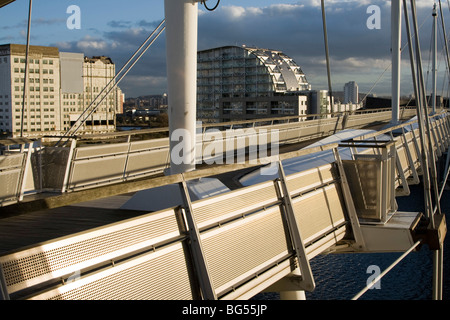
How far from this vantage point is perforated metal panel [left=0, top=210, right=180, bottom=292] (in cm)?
275

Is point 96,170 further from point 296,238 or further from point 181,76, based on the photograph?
point 296,238

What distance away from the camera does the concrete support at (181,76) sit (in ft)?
23.0

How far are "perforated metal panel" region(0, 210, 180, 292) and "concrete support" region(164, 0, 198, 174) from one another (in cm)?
338

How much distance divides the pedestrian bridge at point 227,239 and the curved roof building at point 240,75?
103 meters

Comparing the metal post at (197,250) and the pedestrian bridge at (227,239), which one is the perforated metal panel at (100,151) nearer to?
the pedestrian bridge at (227,239)

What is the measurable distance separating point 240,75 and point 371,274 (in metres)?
101

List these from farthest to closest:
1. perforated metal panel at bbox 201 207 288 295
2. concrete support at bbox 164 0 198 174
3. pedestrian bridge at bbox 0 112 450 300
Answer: concrete support at bbox 164 0 198 174 < perforated metal panel at bbox 201 207 288 295 < pedestrian bridge at bbox 0 112 450 300

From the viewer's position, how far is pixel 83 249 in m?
3.12

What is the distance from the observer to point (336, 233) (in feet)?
21.3

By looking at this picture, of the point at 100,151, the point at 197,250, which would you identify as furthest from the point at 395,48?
the point at 197,250

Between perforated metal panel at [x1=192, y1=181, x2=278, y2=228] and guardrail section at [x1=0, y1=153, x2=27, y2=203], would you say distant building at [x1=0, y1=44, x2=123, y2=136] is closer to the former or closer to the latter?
guardrail section at [x1=0, y1=153, x2=27, y2=203]

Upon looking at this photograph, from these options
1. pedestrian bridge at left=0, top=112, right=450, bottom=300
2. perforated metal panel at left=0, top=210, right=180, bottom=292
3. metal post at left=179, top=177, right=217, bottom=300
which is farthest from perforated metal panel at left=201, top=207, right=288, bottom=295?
perforated metal panel at left=0, top=210, right=180, bottom=292
